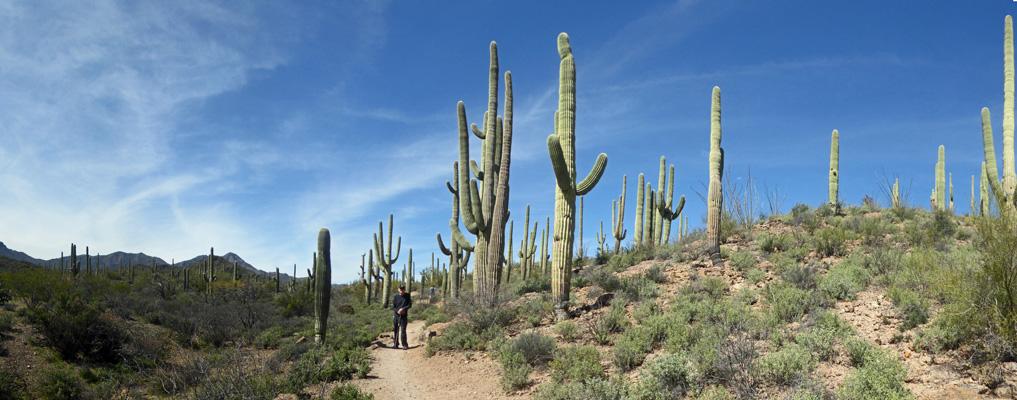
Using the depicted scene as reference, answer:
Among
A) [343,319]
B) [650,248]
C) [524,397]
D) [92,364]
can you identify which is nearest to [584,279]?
[650,248]

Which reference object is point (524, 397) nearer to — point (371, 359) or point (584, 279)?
point (371, 359)

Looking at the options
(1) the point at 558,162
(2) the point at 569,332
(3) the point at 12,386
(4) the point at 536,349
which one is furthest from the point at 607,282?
(3) the point at 12,386

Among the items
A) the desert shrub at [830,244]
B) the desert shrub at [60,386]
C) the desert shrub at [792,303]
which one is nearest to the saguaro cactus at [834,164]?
the desert shrub at [830,244]

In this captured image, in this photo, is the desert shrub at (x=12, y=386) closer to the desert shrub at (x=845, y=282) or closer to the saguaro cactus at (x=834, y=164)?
the desert shrub at (x=845, y=282)

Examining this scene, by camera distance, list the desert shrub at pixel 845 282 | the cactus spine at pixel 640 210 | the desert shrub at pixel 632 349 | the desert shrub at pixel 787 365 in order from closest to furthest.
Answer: the desert shrub at pixel 787 365, the desert shrub at pixel 632 349, the desert shrub at pixel 845 282, the cactus spine at pixel 640 210

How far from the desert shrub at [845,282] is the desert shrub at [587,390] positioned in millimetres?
4970

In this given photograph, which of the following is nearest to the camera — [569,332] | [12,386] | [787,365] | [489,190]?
[787,365]

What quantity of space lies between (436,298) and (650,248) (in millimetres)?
12773

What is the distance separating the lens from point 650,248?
19078 mm

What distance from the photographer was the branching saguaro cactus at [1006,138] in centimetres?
1371

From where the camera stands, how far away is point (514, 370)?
832cm

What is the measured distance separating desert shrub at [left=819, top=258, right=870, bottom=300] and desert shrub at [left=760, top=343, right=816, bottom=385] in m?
3.17

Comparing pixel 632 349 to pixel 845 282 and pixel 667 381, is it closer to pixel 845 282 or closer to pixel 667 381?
pixel 667 381

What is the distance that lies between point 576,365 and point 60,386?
29.9ft
